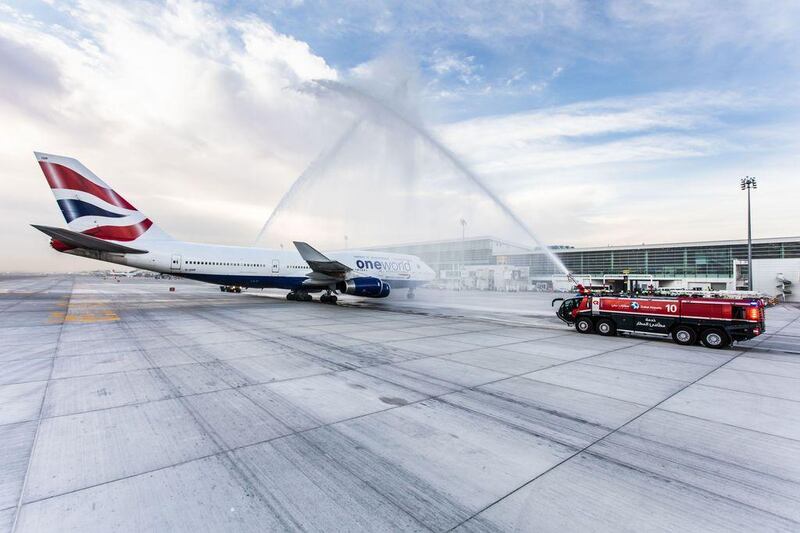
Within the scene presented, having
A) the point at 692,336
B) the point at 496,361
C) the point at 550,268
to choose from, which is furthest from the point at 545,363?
the point at 550,268

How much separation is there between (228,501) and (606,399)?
622cm

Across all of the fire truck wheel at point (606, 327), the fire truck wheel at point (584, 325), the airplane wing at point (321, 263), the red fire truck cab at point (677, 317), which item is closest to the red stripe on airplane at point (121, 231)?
the airplane wing at point (321, 263)

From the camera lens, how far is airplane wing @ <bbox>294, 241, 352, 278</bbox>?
24.1 m

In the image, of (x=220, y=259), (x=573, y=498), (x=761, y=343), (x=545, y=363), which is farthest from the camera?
(x=220, y=259)

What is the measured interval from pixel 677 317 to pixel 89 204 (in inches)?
1116

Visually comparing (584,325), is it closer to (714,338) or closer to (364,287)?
(714,338)

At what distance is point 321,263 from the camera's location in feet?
81.4

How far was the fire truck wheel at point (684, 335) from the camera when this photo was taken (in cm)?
1252

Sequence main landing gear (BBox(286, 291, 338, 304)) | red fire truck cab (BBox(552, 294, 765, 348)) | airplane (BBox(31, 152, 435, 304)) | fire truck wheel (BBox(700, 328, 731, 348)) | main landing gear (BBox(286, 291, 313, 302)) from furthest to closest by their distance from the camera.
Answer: main landing gear (BBox(286, 291, 313, 302)) → main landing gear (BBox(286, 291, 338, 304)) → airplane (BBox(31, 152, 435, 304)) → fire truck wheel (BBox(700, 328, 731, 348)) → red fire truck cab (BBox(552, 294, 765, 348))

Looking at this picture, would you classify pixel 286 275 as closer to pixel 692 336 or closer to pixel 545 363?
pixel 545 363

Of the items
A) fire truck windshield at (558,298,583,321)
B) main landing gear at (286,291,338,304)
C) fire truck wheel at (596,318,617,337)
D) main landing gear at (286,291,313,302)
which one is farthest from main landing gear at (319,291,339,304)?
fire truck wheel at (596,318,617,337)

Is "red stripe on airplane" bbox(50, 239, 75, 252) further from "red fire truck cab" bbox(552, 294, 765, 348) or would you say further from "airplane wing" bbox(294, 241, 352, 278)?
"red fire truck cab" bbox(552, 294, 765, 348)

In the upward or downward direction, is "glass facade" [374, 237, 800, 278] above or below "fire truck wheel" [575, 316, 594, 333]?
above

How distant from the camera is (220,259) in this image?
80.1ft
